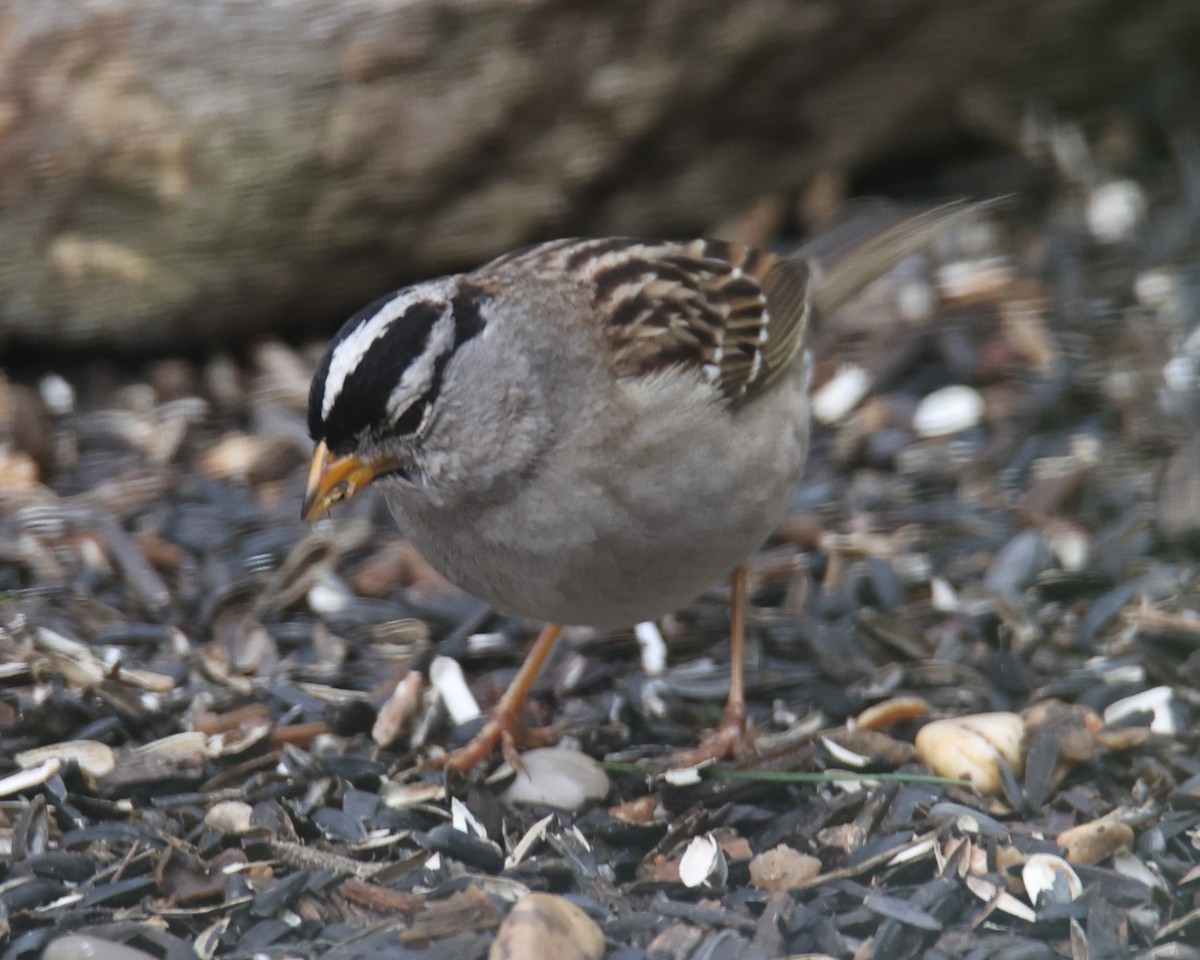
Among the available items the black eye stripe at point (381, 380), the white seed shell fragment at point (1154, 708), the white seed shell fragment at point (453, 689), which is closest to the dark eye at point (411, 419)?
the black eye stripe at point (381, 380)

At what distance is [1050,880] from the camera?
2697 millimetres

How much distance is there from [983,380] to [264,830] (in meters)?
2.29

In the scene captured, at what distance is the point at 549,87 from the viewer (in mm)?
4500

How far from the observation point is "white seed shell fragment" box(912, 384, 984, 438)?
4152 mm

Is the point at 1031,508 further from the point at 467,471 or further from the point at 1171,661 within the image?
the point at 467,471

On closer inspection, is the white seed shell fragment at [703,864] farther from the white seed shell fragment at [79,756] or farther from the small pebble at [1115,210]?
the small pebble at [1115,210]

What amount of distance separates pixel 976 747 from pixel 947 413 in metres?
1.34

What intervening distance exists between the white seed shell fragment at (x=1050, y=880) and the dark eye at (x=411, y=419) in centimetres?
128

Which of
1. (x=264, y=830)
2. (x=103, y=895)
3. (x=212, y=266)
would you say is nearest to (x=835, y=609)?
(x=264, y=830)

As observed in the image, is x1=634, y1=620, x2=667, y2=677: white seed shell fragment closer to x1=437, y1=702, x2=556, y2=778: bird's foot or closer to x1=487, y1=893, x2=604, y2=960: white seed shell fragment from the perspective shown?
x1=437, y1=702, x2=556, y2=778: bird's foot

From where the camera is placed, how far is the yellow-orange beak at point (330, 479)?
2.81 m

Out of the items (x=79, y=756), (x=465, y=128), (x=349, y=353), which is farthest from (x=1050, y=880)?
(x=465, y=128)

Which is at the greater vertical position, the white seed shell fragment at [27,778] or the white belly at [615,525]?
the white belly at [615,525]

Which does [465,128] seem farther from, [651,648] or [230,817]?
[230,817]
